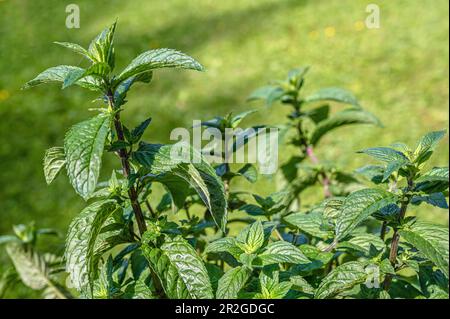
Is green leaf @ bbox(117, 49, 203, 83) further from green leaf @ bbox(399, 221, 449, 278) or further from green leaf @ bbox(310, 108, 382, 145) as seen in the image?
green leaf @ bbox(310, 108, 382, 145)

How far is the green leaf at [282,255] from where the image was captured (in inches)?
45.3

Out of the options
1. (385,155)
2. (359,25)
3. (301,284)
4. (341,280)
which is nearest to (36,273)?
(301,284)

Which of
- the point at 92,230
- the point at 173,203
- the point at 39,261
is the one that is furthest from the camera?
the point at 39,261

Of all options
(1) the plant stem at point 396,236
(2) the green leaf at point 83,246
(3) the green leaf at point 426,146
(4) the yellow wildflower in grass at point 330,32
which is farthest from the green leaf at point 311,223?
(4) the yellow wildflower in grass at point 330,32

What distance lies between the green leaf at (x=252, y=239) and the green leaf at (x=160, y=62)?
0.37 meters

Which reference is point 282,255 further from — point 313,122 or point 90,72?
point 313,122

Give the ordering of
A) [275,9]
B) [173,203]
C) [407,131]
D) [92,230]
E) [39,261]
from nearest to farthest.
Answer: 1. [92,230]
2. [173,203]
3. [39,261]
4. [407,131]
5. [275,9]

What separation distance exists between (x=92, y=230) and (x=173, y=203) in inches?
12.3

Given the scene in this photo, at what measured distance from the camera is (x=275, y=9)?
527cm

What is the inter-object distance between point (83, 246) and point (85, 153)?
0.64 feet

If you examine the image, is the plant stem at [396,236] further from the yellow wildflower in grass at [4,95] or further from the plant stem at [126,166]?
the yellow wildflower in grass at [4,95]

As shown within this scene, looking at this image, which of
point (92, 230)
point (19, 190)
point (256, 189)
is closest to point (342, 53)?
point (256, 189)

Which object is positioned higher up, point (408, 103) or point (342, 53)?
point (342, 53)
